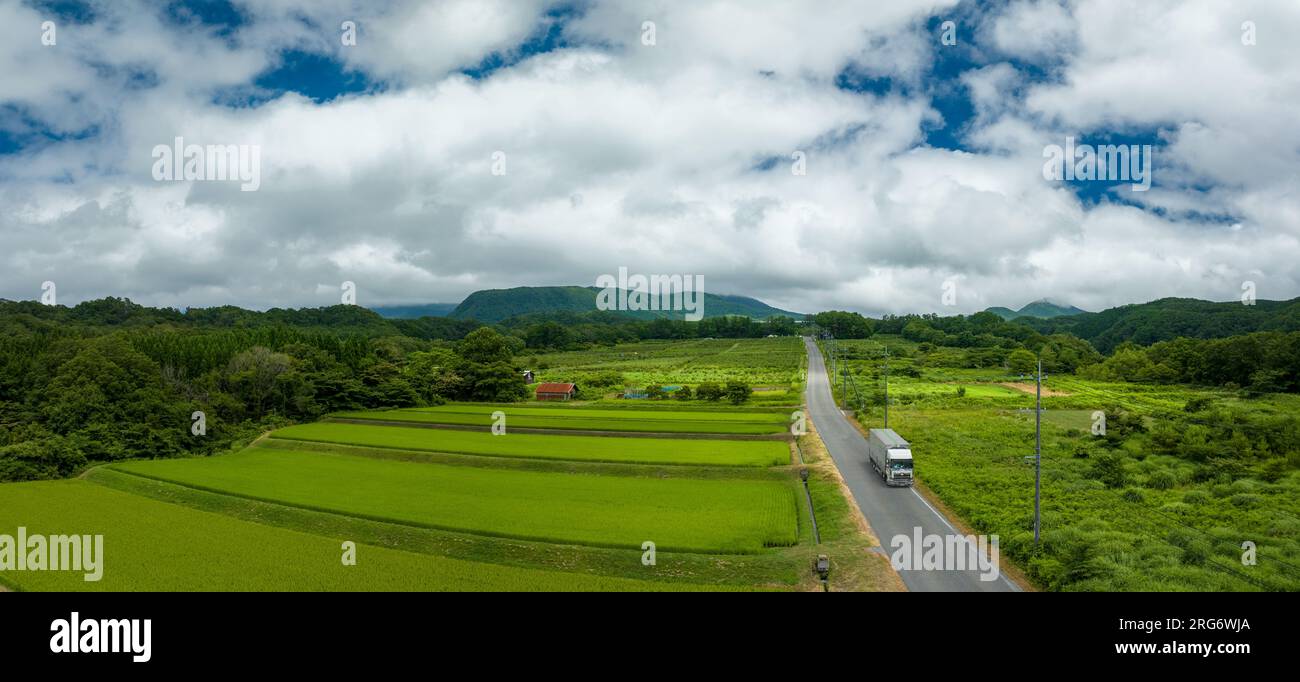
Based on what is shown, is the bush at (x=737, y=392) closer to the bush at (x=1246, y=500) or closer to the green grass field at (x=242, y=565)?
the bush at (x=1246, y=500)

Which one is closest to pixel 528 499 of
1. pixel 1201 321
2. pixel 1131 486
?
pixel 1131 486

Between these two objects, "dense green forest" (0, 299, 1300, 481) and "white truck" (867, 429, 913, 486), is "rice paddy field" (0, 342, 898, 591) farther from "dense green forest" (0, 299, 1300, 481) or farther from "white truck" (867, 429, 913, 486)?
"dense green forest" (0, 299, 1300, 481)

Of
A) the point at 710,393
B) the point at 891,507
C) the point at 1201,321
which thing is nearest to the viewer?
the point at 891,507

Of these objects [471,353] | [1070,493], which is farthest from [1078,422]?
[471,353]

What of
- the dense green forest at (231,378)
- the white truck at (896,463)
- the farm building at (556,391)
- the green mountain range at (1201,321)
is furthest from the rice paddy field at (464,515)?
the green mountain range at (1201,321)

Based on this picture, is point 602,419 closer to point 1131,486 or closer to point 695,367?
point 1131,486

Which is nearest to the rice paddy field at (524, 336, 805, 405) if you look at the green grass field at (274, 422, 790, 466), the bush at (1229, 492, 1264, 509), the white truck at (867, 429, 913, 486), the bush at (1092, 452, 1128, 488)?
the green grass field at (274, 422, 790, 466)
